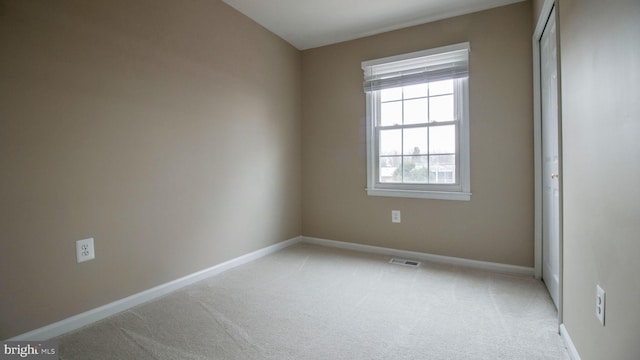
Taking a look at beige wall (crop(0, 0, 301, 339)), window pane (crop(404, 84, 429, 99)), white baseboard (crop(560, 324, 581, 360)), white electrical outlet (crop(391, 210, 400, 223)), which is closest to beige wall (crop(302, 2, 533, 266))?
white electrical outlet (crop(391, 210, 400, 223))

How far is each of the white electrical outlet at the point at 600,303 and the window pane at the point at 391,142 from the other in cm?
224

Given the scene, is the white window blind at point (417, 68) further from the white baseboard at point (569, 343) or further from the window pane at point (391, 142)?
the white baseboard at point (569, 343)

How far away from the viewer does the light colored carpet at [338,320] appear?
1.63m

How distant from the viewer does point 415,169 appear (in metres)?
3.26

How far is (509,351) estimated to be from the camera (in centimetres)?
162

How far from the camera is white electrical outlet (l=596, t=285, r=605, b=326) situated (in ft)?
3.90

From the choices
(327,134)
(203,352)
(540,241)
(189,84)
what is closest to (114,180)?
(189,84)

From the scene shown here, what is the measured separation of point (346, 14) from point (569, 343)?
9.90 feet

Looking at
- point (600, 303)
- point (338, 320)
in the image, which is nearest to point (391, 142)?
point (338, 320)

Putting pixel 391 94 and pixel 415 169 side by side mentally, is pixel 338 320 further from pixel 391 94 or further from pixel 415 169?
pixel 391 94

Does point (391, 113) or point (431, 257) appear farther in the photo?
point (391, 113)

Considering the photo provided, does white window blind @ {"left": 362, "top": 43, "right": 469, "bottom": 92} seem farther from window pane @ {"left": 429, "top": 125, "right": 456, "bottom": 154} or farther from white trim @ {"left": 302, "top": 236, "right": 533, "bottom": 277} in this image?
white trim @ {"left": 302, "top": 236, "right": 533, "bottom": 277}

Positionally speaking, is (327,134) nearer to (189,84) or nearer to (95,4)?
(189,84)

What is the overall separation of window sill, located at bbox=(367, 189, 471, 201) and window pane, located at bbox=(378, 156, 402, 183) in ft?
0.42
